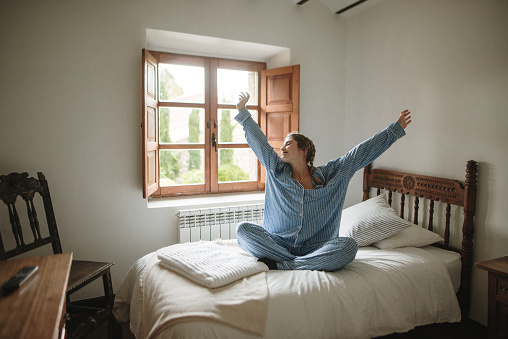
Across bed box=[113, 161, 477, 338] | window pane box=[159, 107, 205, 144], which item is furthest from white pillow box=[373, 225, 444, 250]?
window pane box=[159, 107, 205, 144]

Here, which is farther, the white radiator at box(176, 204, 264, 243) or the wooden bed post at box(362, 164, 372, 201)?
the wooden bed post at box(362, 164, 372, 201)

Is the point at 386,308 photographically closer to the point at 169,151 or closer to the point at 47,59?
the point at 169,151

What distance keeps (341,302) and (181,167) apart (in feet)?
6.87

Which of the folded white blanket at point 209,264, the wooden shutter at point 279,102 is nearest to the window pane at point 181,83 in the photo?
the wooden shutter at point 279,102

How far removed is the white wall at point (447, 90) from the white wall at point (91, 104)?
1197 millimetres

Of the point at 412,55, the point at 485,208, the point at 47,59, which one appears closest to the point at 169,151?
the point at 47,59

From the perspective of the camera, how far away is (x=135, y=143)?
2836 mm

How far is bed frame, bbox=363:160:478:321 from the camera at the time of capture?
234 cm

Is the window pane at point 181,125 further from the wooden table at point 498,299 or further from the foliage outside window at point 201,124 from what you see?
the wooden table at point 498,299

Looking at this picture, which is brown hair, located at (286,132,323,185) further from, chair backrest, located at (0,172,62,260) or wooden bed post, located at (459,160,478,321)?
chair backrest, located at (0,172,62,260)

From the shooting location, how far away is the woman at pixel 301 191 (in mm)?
2328

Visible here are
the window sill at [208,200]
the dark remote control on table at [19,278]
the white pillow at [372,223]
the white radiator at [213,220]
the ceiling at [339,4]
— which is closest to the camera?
the dark remote control on table at [19,278]

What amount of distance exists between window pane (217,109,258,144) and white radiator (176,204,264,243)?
78 cm

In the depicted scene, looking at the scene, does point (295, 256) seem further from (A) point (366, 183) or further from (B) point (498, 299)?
(A) point (366, 183)
